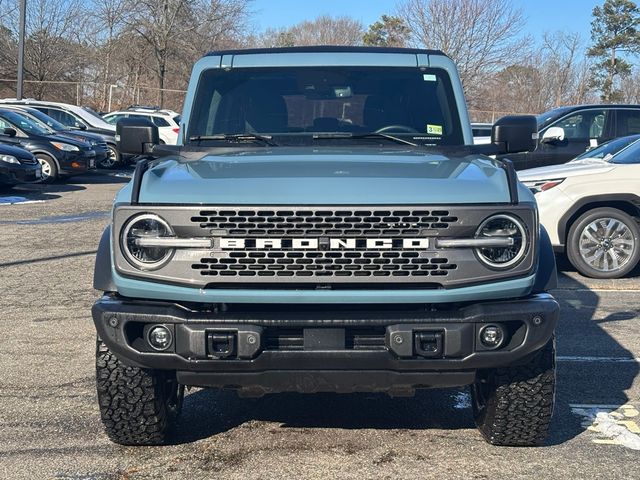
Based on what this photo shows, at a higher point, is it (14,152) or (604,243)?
(14,152)

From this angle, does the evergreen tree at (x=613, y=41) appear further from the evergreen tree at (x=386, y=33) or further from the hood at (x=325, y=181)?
the hood at (x=325, y=181)

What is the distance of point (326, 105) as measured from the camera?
529cm

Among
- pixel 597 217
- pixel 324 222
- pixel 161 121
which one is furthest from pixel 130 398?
pixel 161 121

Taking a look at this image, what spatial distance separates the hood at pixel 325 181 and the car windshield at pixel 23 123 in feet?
52.9

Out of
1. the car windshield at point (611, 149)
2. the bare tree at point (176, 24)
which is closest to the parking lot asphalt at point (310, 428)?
the car windshield at point (611, 149)

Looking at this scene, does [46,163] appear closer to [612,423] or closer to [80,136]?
[80,136]

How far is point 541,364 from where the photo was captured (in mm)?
4160

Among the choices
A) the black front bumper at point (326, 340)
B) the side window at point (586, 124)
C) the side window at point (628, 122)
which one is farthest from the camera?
the side window at point (586, 124)

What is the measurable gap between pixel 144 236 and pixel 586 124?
453 inches

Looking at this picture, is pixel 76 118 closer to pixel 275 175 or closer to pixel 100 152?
pixel 100 152

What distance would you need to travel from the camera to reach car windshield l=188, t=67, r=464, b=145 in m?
5.18

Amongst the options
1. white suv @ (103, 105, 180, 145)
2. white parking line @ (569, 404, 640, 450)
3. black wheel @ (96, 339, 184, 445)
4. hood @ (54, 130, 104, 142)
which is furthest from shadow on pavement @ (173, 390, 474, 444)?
white suv @ (103, 105, 180, 145)

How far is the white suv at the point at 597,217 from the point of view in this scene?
29.3 feet

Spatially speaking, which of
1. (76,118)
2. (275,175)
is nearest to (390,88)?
(275,175)
